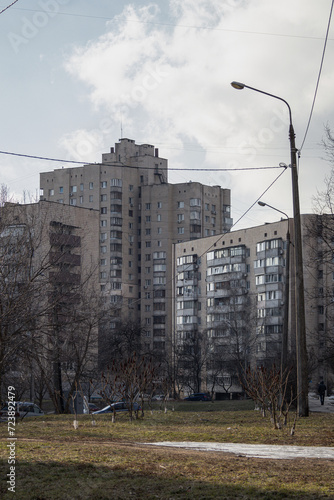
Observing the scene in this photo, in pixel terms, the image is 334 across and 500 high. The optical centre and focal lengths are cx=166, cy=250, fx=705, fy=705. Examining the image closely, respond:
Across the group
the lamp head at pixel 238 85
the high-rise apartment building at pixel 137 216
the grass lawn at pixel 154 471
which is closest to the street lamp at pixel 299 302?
the lamp head at pixel 238 85

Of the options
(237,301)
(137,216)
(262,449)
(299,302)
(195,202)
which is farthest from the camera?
(137,216)

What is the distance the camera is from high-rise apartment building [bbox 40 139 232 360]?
123562mm

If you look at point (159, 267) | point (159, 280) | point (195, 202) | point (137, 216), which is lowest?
point (159, 280)

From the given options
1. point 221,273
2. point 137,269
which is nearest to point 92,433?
point 221,273

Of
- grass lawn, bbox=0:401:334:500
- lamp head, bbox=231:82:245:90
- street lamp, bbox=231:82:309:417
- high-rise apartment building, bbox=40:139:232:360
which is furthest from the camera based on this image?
high-rise apartment building, bbox=40:139:232:360

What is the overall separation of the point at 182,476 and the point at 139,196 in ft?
394

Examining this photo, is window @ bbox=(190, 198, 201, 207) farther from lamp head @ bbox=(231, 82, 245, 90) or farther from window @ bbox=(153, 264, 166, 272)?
lamp head @ bbox=(231, 82, 245, 90)

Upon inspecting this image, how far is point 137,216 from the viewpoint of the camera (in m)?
128

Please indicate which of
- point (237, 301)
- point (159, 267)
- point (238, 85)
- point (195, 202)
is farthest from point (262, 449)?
point (195, 202)

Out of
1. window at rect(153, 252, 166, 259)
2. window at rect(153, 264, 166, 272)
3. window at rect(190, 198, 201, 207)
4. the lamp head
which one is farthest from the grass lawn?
window at rect(190, 198, 201, 207)

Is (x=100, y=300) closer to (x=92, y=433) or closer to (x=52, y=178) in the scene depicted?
(x=92, y=433)

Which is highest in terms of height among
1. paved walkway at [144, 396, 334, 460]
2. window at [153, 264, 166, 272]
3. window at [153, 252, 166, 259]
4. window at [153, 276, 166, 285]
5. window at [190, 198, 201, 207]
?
window at [190, 198, 201, 207]

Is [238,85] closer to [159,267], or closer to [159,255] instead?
[159,267]

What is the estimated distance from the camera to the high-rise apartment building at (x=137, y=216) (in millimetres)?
123562
